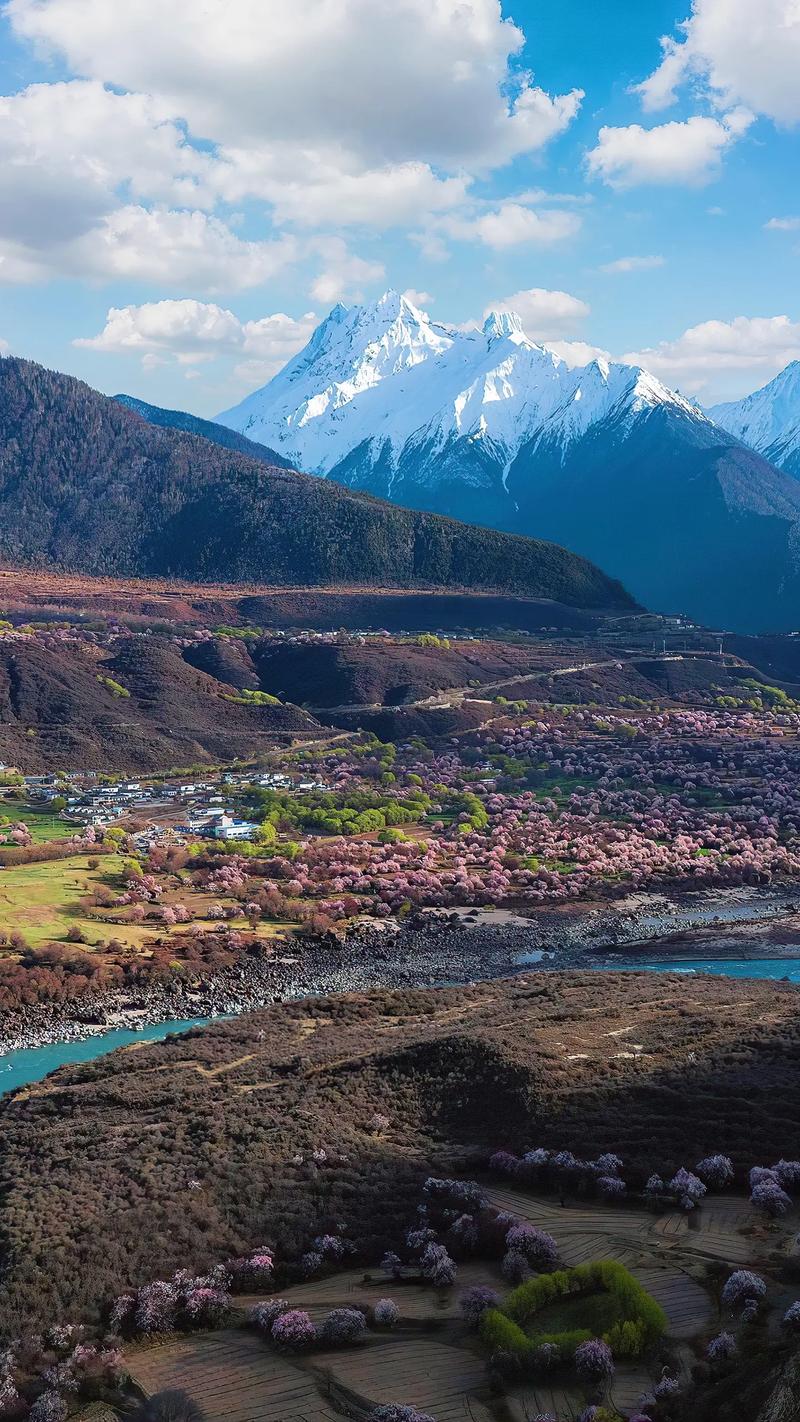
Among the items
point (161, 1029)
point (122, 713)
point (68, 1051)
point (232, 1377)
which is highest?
point (122, 713)

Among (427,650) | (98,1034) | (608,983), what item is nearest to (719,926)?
(608,983)

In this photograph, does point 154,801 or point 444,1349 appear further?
point 154,801

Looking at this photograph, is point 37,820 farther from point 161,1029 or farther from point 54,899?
point 161,1029

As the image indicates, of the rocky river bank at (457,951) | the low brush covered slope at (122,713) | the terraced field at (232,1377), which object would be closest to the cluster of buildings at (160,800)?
the low brush covered slope at (122,713)

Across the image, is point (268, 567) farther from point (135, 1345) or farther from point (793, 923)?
point (135, 1345)

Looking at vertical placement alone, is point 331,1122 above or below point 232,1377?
above

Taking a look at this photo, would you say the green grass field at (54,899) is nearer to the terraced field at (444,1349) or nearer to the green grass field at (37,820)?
the green grass field at (37,820)

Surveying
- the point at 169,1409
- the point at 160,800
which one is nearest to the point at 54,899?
the point at 160,800
